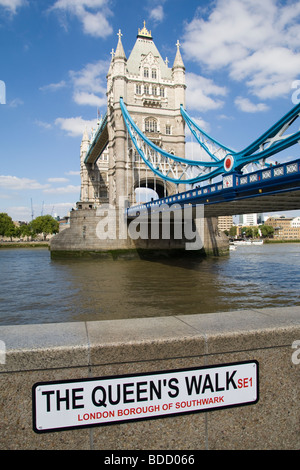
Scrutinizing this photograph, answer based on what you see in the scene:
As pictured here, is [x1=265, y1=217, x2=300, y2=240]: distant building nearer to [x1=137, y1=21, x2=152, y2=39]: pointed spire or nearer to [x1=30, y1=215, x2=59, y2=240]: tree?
[x1=30, y1=215, x2=59, y2=240]: tree

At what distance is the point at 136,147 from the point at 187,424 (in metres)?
30.2

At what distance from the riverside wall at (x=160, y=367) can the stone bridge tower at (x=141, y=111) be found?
99.1 feet

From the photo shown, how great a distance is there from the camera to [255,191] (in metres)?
13.2

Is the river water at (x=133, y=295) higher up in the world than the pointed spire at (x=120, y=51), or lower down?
lower down

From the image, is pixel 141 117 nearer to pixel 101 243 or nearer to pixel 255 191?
pixel 101 243

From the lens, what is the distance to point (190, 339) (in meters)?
1.84

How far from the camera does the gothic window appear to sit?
3439 cm

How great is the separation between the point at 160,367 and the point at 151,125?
114 feet

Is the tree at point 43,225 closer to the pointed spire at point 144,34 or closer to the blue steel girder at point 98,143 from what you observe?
the blue steel girder at point 98,143

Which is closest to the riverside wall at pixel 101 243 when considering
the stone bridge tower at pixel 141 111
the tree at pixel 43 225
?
the stone bridge tower at pixel 141 111

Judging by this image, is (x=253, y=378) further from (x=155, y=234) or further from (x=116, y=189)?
(x=116, y=189)

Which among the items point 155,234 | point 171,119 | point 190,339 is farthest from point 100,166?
point 190,339

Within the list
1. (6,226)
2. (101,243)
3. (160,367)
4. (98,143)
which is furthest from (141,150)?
(6,226)

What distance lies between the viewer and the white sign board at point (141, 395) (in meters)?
1.66
